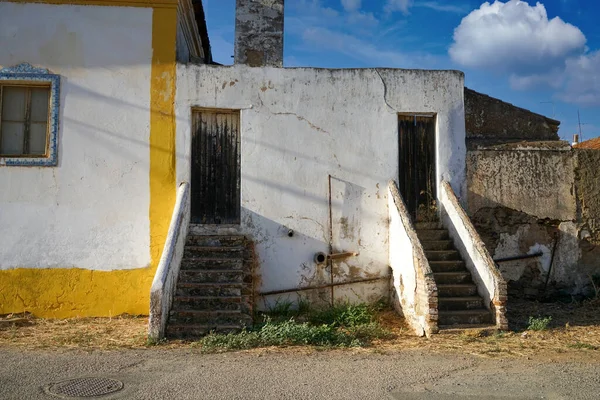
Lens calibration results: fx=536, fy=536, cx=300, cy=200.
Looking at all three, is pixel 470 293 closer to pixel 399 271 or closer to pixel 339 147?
pixel 399 271

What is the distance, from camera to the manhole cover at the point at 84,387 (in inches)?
200

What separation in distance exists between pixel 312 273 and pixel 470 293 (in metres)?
2.67

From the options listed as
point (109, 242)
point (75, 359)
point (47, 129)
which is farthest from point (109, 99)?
point (75, 359)

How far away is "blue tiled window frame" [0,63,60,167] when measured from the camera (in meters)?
9.09

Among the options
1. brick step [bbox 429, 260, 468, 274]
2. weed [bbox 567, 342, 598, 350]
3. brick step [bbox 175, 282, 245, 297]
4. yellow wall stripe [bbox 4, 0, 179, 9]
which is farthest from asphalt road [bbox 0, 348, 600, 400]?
yellow wall stripe [bbox 4, 0, 179, 9]

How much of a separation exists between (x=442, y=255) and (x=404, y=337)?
→ 1.91 m

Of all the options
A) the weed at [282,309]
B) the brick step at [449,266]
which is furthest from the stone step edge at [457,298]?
the weed at [282,309]

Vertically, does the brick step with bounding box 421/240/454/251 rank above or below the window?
below

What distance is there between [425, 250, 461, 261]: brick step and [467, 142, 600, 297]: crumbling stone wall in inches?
53.0

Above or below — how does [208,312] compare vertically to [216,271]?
below

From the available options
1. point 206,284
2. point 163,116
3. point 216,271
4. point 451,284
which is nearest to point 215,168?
point 163,116

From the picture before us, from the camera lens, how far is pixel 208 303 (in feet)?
25.8

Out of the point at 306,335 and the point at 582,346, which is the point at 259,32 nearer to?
the point at 306,335

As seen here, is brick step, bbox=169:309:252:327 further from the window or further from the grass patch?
the window
